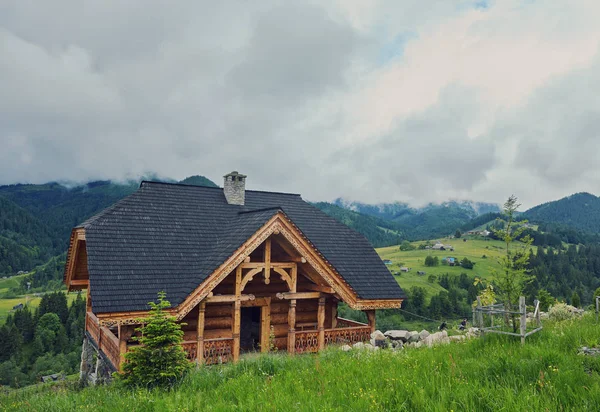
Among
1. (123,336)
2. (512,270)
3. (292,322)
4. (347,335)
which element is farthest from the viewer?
(347,335)

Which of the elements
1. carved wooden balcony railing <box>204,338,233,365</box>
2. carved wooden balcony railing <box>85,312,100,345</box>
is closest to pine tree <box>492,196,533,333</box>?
carved wooden balcony railing <box>204,338,233,365</box>

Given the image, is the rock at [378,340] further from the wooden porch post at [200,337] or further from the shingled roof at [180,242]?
the wooden porch post at [200,337]

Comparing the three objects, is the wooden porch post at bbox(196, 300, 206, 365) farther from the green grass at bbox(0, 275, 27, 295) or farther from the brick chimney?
the green grass at bbox(0, 275, 27, 295)

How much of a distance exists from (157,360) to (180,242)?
26.0ft


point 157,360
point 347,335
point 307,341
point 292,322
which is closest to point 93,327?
point 292,322

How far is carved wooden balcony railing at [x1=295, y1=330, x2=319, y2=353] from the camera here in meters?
15.8

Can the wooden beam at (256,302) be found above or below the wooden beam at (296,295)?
below

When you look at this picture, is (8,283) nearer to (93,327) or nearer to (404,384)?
(93,327)

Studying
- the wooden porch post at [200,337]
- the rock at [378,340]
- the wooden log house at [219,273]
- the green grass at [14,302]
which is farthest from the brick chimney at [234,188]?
the green grass at [14,302]

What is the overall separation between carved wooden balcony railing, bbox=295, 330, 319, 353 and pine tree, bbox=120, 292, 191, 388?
7554mm

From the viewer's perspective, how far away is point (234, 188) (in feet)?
66.0

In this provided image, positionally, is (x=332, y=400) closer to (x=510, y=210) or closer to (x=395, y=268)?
(x=510, y=210)

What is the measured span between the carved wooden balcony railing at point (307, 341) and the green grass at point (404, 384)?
6617 millimetres

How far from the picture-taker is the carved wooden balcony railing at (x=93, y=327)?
16812mm
